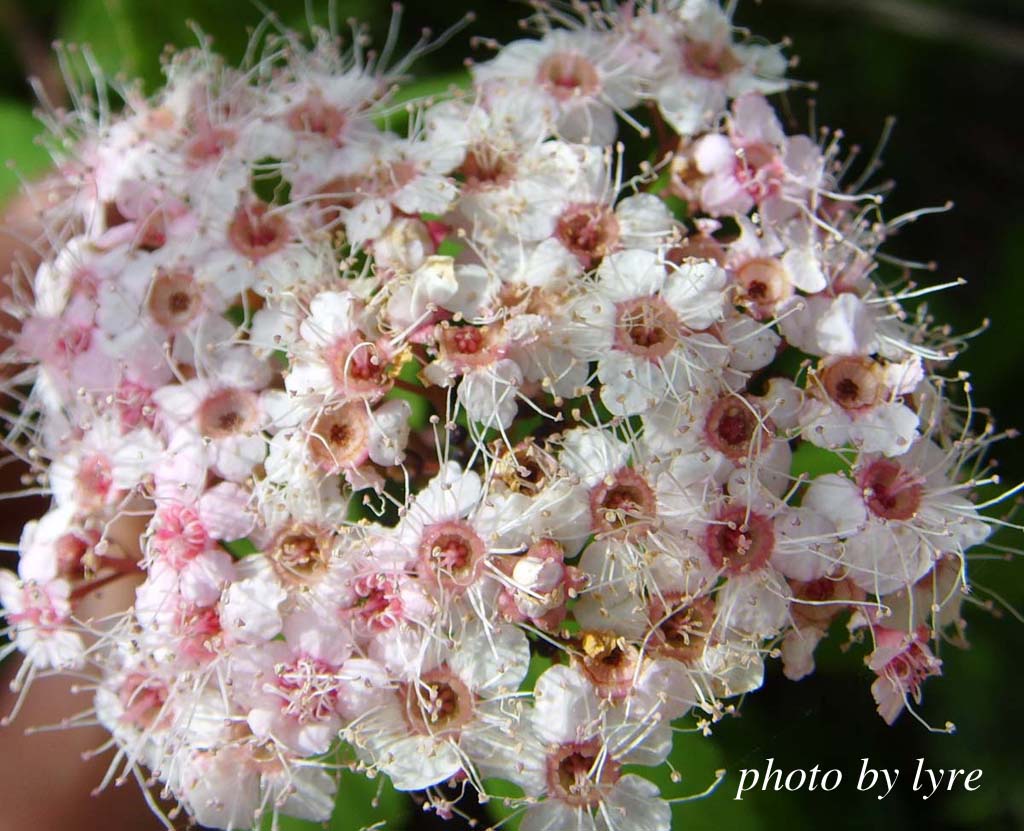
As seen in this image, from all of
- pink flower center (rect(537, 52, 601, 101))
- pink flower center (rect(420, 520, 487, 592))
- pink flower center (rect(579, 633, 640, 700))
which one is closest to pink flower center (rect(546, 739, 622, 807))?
pink flower center (rect(579, 633, 640, 700))

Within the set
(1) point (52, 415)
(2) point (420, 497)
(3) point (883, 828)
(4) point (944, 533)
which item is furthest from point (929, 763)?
(1) point (52, 415)

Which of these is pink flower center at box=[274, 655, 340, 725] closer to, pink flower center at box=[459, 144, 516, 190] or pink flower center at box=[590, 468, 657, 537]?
pink flower center at box=[590, 468, 657, 537]

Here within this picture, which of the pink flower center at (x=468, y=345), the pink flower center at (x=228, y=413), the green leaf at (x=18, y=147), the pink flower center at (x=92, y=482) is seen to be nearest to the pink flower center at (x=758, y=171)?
the pink flower center at (x=468, y=345)

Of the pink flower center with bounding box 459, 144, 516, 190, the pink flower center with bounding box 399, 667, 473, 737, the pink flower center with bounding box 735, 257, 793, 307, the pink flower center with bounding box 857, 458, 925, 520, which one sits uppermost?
the pink flower center with bounding box 459, 144, 516, 190

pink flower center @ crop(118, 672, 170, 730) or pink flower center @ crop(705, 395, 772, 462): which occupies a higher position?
pink flower center @ crop(705, 395, 772, 462)

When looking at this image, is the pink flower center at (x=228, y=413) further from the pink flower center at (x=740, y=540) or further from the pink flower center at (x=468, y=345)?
the pink flower center at (x=740, y=540)

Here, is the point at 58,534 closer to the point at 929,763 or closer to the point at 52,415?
the point at 52,415
